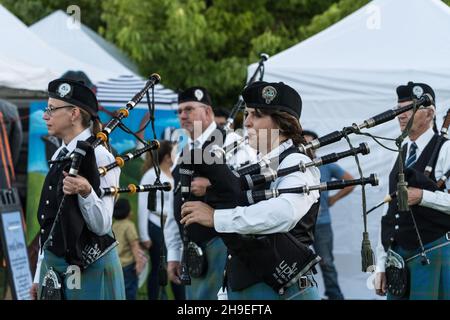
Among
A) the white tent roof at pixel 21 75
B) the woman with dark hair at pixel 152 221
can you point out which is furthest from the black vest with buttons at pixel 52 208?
the woman with dark hair at pixel 152 221

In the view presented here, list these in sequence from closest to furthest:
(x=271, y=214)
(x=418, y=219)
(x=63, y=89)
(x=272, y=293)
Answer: (x=271, y=214), (x=272, y=293), (x=63, y=89), (x=418, y=219)

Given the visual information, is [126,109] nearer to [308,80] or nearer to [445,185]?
[445,185]

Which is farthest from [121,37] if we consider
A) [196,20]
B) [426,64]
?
[426,64]

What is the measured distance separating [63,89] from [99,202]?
685 mm

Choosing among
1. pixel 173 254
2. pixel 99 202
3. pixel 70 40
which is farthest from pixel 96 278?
pixel 70 40

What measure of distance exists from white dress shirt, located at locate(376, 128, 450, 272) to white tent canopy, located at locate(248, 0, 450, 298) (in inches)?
58.2

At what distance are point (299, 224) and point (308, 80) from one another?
354 cm

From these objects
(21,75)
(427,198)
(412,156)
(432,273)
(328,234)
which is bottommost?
(328,234)

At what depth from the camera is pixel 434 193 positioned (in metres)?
5.93

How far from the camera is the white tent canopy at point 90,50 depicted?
10133mm

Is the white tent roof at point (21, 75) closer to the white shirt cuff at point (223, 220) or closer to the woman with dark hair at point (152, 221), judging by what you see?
the woman with dark hair at point (152, 221)

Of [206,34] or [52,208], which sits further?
[206,34]

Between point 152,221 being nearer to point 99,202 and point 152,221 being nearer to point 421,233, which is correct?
point 421,233
